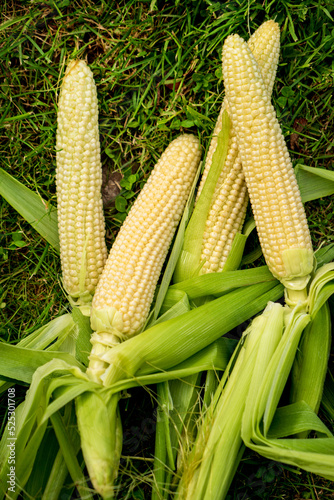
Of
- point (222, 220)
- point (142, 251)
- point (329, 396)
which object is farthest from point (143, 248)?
point (329, 396)

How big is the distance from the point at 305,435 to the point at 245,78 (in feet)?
5.59

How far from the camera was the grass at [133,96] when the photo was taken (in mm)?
2287

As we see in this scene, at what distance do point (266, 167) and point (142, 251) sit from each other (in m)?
0.69

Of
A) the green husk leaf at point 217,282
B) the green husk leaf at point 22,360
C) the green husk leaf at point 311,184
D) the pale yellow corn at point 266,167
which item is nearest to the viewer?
the pale yellow corn at point 266,167

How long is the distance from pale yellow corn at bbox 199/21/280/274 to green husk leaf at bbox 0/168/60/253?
0.82 meters

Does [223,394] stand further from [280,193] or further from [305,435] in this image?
[280,193]

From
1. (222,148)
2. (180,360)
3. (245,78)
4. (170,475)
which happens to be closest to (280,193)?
(222,148)

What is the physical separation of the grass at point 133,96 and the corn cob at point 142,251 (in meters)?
0.28

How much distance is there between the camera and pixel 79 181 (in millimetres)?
2004

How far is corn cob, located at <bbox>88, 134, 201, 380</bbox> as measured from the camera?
6.35 ft

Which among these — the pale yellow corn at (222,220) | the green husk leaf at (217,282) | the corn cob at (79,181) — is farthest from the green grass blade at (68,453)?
the pale yellow corn at (222,220)

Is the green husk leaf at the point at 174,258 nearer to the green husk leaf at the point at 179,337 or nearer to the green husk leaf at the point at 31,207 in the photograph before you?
the green husk leaf at the point at 179,337

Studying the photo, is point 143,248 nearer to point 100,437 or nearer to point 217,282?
point 217,282

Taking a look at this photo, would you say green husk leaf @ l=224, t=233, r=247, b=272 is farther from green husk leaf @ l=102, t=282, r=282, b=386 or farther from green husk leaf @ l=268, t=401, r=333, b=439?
green husk leaf @ l=268, t=401, r=333, b=439
